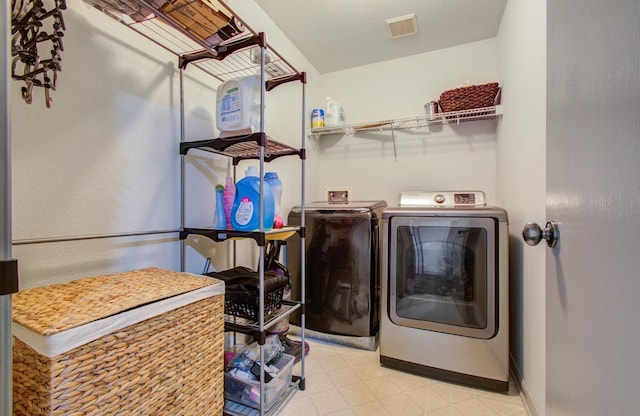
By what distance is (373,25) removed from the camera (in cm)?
198

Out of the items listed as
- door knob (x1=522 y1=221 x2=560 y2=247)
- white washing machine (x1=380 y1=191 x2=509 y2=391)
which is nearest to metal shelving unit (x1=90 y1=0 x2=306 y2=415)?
white washing machine (x1=380 y1=191 x2=509 y2=391)

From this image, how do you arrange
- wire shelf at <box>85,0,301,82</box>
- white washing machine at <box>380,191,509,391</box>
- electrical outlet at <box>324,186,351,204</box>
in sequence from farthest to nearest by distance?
electrical outlet at <box>324,186,351,204</box>
white washing machine at <box>380,191,509,391</box>
wire shelf at <box>85,0,301,82</box>

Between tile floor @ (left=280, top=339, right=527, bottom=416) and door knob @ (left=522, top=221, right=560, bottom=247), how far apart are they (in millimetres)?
1036

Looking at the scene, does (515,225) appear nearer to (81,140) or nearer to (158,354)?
(158,354)

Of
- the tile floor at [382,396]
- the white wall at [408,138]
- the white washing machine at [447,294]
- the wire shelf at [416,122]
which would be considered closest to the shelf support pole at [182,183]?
the tile floor at [382,396]

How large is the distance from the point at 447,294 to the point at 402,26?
184 centimetres

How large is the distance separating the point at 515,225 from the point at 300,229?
1230 millimetres

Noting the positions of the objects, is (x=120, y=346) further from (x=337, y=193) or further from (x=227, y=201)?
(x=337, y=193)

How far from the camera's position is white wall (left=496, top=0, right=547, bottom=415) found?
3.89 ft

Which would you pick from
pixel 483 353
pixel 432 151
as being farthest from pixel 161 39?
pixel 483 353

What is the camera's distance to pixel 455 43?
221 cm

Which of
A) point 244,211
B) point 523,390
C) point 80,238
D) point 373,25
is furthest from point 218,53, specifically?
point 523,390

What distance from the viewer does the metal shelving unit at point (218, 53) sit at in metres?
0.98

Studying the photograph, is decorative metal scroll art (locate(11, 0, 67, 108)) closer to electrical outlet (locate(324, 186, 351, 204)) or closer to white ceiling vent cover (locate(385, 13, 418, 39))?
white ceiling vent cover (locate(385, 13, 418, 39))
